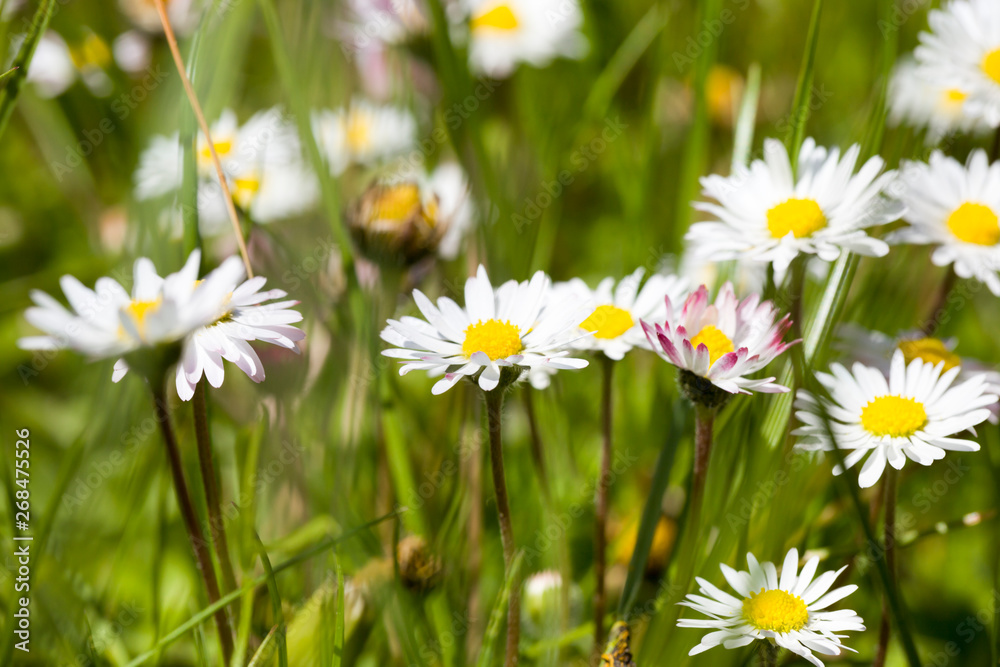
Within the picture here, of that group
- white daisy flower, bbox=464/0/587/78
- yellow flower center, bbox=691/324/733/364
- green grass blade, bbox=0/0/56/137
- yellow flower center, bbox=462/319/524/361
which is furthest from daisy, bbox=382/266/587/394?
white daisy flower, bbox=464/0/587/78

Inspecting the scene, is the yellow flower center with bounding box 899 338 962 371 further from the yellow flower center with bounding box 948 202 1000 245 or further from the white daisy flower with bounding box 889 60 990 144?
the white daisy flower with bounding box 889 60 990 144

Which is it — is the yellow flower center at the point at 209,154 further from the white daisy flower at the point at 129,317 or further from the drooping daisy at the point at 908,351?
the drooping daisy at the point at 908,351

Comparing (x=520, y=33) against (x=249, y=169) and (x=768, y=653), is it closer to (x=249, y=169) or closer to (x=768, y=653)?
(x=249, y=169)

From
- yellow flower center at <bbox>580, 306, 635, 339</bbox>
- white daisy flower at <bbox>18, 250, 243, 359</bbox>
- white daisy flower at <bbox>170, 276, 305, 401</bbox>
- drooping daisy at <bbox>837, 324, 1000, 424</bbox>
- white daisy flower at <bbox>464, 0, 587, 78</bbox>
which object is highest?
white daisy flower at <bbox>464, 0, 587, 78</bbox>

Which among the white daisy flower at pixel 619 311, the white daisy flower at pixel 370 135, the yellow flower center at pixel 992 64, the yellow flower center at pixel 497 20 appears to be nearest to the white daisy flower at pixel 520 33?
the yellow flower center at pixel 497 20

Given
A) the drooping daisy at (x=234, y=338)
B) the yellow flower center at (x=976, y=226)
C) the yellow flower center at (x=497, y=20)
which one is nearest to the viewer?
the drooping daisy at (x=234, y=338)

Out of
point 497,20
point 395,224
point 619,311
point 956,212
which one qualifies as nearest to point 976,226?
point 956,212
